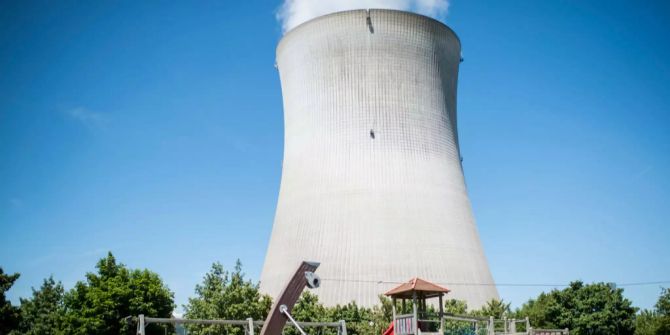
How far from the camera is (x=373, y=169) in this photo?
2166 cm

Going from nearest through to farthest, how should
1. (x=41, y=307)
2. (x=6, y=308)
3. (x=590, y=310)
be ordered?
(x=6, y=308), (x=590, y=310), (x=41, y=307)

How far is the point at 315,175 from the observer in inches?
862

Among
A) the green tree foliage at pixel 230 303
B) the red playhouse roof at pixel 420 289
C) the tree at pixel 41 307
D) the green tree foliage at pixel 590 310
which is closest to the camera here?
the red playhouse roof at pixel 420 289

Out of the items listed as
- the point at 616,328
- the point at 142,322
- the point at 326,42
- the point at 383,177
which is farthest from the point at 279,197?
the point at 616,328

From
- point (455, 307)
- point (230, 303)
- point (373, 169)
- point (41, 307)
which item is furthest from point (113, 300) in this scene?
A: point (41, 307)

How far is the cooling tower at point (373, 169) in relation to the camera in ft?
68.0

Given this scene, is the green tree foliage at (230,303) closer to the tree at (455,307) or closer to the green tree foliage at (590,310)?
the tree at (455,307)

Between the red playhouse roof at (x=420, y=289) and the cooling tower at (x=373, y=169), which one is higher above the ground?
the cooling tower at (x=373, y=169)

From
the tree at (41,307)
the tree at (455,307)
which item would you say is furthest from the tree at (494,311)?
the tree at (41,307)

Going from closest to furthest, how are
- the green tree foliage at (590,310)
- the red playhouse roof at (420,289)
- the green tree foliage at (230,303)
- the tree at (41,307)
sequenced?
1. the red playhouse roof at (420,289)
2. the green tree foliage at (230,303)
3. the green tree foliage at (590,310)
4. the tree at (41,307)

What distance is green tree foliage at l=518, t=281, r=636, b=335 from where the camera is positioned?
24.8 metres

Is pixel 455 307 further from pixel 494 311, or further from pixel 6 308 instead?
pixel 6 308

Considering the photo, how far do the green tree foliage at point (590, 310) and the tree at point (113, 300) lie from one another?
1540 centimetres

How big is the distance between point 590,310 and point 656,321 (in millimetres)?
2645
